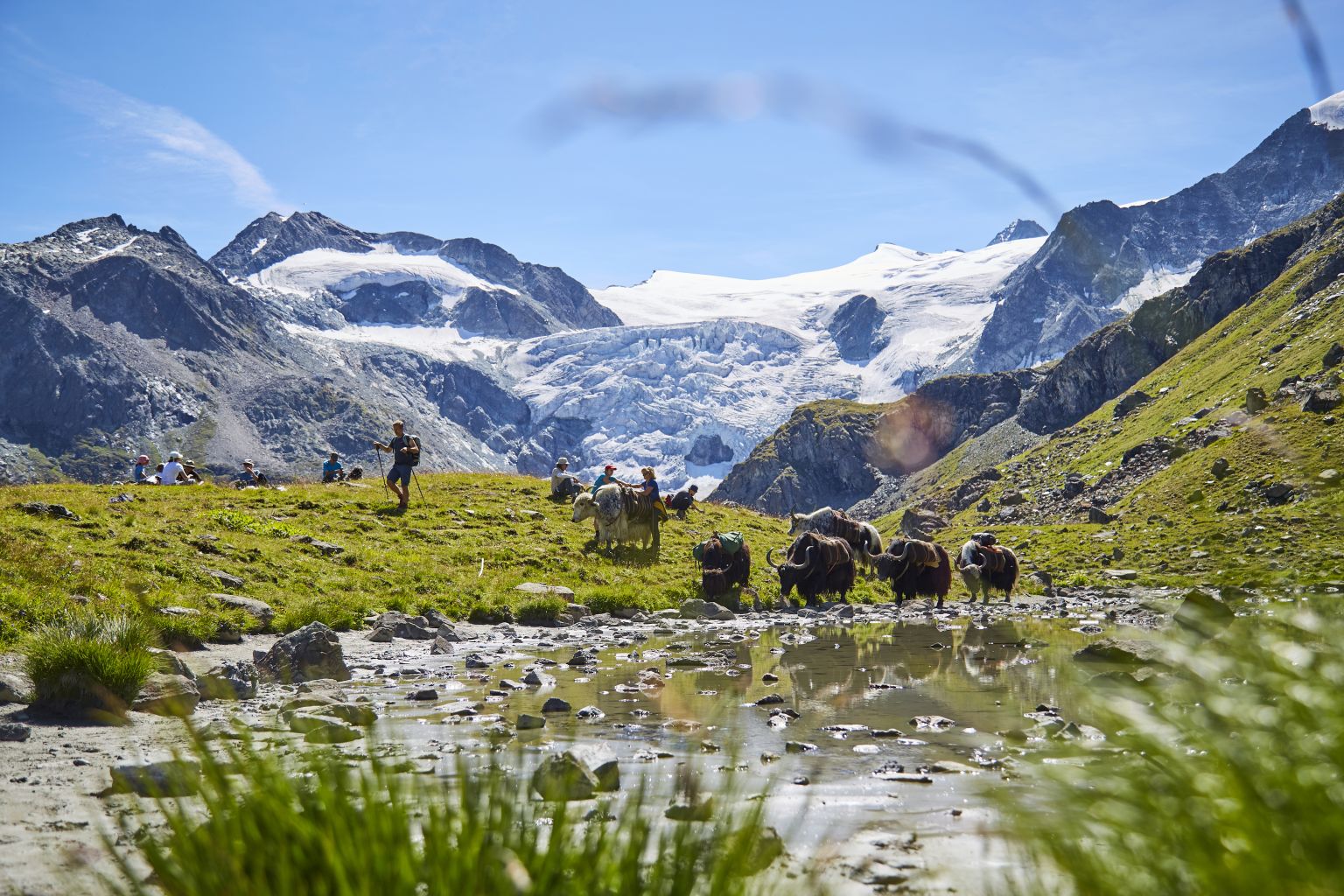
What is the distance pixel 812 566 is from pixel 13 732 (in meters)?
22.9

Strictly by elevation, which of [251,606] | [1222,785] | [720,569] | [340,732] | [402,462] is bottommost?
[251,606]

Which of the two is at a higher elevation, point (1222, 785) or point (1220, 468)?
point (1220, 468)

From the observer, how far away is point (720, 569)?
27828 millimetres

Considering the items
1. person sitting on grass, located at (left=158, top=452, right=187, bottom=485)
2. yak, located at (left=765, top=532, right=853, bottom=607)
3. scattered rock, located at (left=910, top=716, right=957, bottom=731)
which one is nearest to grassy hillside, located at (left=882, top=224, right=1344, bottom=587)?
→ scattered rock, located at (left=910, top=716, right=957, bottom=731)

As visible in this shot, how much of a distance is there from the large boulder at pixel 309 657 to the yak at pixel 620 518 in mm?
16491

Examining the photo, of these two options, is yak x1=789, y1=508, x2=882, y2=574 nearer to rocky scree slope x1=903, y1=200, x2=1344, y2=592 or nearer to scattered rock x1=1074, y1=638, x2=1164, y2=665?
rocky scree slope x1=903, y1=200, x2=1344, y2=592

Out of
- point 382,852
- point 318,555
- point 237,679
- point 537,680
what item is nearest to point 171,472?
point 318,555

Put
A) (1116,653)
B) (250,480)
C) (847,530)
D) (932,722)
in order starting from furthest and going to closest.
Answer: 1. (250,480)
2. (847,530)
3. (1116,653)
4. (932,722)

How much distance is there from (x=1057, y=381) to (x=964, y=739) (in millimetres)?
206130

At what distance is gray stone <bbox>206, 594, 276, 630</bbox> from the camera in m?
16.7

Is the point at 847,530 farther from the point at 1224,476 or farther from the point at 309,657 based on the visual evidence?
the point at 309,657

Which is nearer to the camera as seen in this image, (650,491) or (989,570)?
(650,491)

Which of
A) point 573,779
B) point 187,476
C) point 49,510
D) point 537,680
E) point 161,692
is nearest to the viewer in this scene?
point 573,779

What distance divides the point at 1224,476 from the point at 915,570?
864 inches
